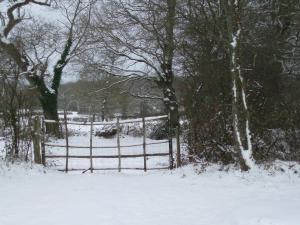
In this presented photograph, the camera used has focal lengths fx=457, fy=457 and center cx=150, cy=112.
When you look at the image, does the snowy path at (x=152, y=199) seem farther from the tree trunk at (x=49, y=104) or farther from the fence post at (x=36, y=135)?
the tree trunk at (x=49, y=104)

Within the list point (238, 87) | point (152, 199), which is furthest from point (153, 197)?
point (238, 87)

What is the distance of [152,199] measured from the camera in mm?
9664

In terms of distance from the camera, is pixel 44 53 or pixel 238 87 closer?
pixel 238 87

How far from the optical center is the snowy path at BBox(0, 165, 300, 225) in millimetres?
7668

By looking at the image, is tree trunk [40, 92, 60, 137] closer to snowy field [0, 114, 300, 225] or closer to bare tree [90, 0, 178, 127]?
bare tree [90, 0, 178, 127]

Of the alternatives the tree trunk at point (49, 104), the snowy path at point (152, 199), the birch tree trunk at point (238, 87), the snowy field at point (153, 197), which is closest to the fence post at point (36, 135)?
the snowy field at point (153, 197)

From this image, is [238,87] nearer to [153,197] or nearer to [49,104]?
[153,197]

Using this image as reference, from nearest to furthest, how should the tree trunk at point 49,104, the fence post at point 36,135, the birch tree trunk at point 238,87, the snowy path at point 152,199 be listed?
the snowy path at point 152,199, the birch tree trunk at point 238,87, the fence post at point 36,135, the tree trunk at point 49,104

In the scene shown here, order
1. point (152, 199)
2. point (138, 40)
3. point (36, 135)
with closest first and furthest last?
point (152, 199) < point (36, 135) < point (138, 40)

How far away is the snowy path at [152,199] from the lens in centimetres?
767

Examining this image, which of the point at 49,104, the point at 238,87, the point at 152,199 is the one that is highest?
the point at 49,104

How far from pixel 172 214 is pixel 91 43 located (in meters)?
18.8

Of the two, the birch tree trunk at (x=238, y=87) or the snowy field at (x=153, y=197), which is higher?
the birch tree trunk at (x=238, y=87)

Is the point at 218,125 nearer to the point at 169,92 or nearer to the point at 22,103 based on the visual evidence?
the point at 22,103
